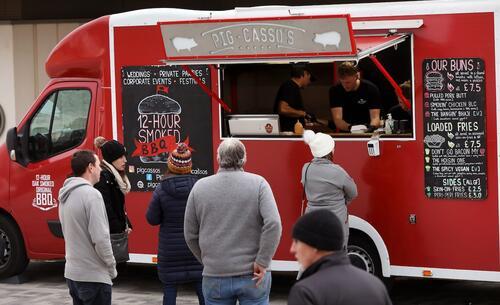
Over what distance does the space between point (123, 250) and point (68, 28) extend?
33.5 ft

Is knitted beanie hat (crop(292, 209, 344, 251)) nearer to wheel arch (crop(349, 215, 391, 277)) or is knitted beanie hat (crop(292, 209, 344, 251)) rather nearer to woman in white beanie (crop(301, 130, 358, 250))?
woman in white beanie (crop(301, 130, 358, 250))

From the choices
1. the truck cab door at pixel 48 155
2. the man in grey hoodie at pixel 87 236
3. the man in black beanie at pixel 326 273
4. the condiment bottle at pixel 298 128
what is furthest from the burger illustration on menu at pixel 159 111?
the man in black beanie at pixel 326 273

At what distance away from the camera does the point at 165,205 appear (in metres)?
8.00

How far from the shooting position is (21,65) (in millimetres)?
18656

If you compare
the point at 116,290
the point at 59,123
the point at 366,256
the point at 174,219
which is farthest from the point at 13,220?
the point at 174,219

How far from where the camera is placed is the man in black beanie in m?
→ 4.25

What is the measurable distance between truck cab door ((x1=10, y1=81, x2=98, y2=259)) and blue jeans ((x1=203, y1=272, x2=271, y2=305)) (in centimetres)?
436

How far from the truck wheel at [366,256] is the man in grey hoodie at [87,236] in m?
3.16

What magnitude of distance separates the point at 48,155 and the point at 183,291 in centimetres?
197

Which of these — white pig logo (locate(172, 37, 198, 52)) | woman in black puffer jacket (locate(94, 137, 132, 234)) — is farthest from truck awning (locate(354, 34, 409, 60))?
woman in black puffer jacket (locate(94, 137, 132, 234))

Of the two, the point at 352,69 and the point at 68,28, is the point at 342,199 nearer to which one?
the point at 352,69

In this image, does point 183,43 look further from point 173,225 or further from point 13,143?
point 13,143

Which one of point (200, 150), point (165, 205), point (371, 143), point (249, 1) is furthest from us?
point (249, 1)

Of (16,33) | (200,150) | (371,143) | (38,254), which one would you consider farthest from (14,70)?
(371,143)
